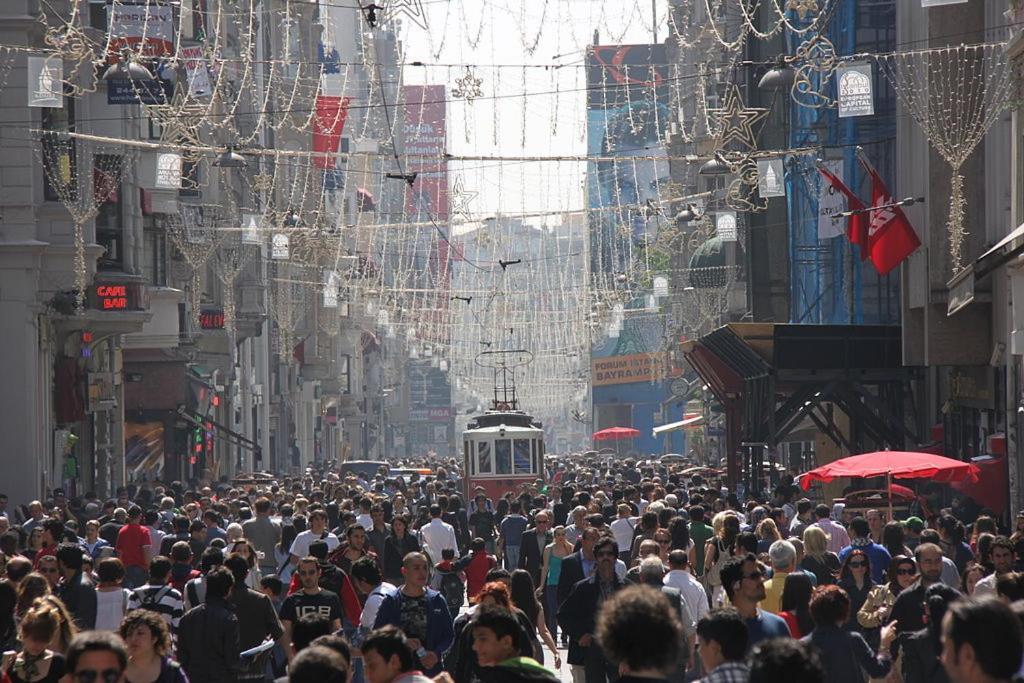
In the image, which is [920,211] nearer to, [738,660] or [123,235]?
[123,235]

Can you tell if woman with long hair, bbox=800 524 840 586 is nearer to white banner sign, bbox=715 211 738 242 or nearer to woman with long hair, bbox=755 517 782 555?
woman with long hair, bbox=755 517 782 555

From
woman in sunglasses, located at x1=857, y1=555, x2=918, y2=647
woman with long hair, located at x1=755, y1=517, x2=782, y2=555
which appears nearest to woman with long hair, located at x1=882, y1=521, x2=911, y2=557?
woman with long hair, located at x1=755, y1=517, x2=782, y2=555

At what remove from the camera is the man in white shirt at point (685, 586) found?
12359mm

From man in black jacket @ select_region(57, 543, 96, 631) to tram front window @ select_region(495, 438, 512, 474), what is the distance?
30.5 meters

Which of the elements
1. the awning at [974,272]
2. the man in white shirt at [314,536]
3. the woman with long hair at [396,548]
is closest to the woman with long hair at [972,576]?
the woman with long hair at [396,548]

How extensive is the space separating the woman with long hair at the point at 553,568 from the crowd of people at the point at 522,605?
29 mm

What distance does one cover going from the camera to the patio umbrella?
67.1 feet

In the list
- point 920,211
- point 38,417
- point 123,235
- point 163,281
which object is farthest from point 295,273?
point 920,211

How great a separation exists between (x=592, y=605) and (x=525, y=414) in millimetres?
32001

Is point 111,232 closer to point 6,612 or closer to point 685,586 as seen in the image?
point 685,586

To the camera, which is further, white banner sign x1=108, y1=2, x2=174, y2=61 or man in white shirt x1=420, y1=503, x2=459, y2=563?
white banner sign x1=108, y1=2, x2=174, y2=61

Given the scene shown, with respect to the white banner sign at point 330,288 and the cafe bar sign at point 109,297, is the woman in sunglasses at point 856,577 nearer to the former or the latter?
→ the cafe bar sign at point 109,297

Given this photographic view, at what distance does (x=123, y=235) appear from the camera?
39.2 metres

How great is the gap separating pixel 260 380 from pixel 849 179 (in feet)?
98.6
